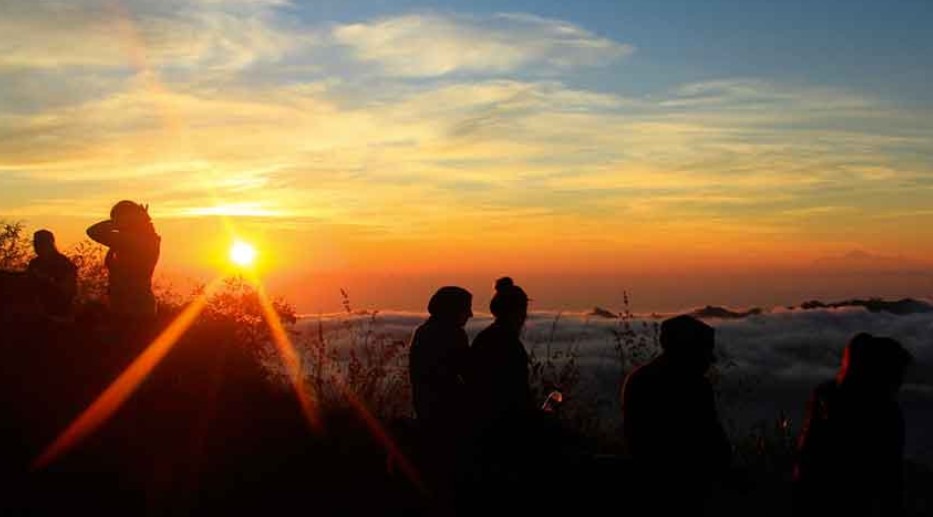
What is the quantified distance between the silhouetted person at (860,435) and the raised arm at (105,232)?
837cm

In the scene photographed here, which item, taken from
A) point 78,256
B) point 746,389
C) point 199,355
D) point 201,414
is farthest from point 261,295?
point 746,389

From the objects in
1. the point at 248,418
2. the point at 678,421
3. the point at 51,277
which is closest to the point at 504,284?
the point at 678,421

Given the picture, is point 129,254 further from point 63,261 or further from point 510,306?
point 510,306

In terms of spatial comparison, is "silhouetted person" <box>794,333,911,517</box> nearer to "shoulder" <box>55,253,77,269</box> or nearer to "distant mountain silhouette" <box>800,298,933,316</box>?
"shoulder" <box>55,253,77,269</box>

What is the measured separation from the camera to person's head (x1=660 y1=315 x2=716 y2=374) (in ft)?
19.5

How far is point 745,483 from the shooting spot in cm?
634

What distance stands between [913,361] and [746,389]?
5617 mm

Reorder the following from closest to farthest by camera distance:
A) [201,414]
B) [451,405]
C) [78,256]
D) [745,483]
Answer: [745,483]
[451,405]
[201,414]
[78,256]

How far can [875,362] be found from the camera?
577 cm

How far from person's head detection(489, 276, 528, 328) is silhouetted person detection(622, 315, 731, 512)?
1348mm

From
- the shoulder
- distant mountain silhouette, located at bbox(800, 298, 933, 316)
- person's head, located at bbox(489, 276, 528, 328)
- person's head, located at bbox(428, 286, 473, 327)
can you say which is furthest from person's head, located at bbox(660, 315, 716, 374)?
distant mountain silhouette, located at bbox(800, 298, 933, 316)

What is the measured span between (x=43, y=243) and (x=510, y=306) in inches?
305

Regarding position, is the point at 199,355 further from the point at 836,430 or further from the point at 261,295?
the point at 836,430

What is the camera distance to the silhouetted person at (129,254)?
12.1 metres
